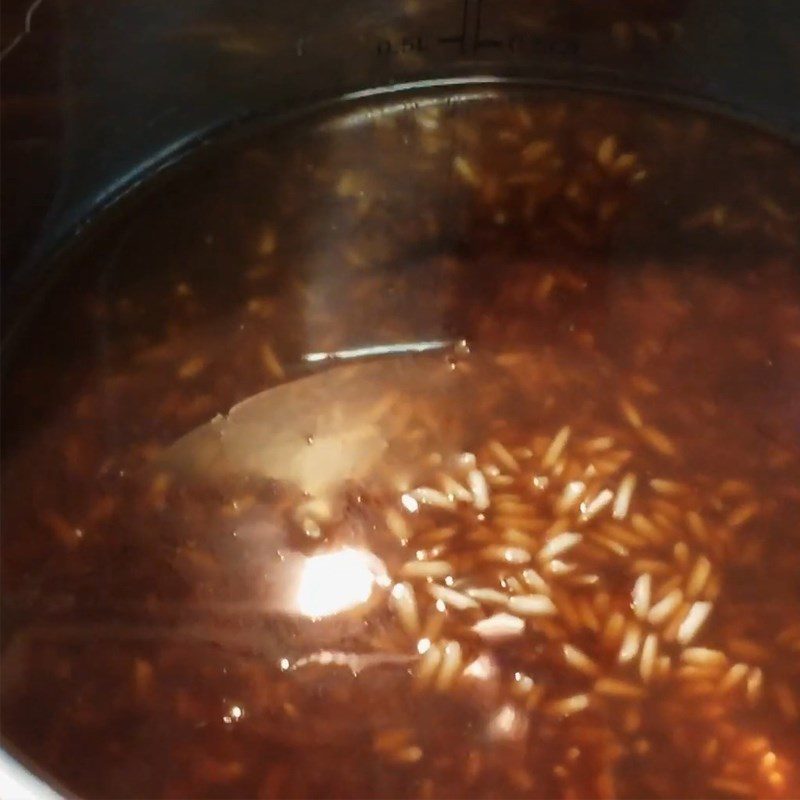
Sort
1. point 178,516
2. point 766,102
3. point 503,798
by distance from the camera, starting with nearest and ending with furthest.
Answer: point 503,798 < point 178,516 < point 766,102

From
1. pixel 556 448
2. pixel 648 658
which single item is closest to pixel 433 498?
A: pixel 556 448

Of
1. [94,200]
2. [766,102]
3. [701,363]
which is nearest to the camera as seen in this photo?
[701,363]

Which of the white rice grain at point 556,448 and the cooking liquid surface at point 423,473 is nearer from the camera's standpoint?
the cooking liquid surface at point 423,473

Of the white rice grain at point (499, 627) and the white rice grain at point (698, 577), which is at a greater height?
the white rice grain at point (698, 577)

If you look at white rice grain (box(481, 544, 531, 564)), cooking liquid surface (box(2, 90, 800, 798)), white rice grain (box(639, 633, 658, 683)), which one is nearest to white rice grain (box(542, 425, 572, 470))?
cooking liquid surface (box(2, 90, 800, 798))

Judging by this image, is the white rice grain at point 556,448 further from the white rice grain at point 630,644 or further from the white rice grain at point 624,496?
the white rice grain at point 630,644

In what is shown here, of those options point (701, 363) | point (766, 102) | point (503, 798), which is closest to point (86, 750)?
point (503, 798)

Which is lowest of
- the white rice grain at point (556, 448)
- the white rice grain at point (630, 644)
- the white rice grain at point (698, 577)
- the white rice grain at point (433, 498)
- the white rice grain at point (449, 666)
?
the white rice grain at point (449, 666)

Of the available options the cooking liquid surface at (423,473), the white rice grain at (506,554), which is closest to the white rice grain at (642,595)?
the cooking liquid surface at (423,473)

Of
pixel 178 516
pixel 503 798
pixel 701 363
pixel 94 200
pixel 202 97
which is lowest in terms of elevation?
pixel 503 798

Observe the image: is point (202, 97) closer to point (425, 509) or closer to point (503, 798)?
point (425, 509)
